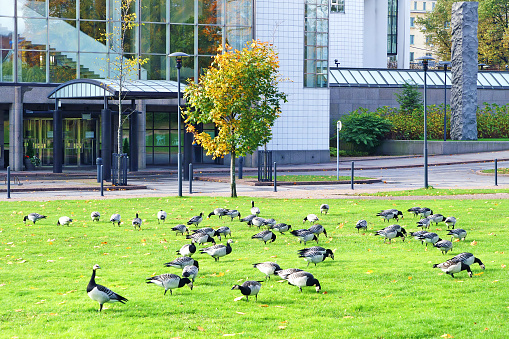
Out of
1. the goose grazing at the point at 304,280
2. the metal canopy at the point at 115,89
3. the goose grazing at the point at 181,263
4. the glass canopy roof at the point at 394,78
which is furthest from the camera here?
the glass canopy roof at the point at 394,78

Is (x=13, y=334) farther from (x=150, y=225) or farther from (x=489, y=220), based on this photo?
(x=489, y=220)

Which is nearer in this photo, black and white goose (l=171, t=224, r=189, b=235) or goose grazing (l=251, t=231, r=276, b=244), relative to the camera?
goose grazing (l=251, t=231, r=276, b=244)

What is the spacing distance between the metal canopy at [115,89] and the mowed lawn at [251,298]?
18322mm

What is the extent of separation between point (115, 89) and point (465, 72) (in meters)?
28.5

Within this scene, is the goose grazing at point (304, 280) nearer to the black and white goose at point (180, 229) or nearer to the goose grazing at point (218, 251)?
the goose grazing at point (218, 251)

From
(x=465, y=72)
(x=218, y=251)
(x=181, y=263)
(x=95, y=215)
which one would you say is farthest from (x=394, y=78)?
(x=181, y=263)

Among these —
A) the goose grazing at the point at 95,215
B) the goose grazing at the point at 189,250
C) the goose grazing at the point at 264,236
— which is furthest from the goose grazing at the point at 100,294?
the goose grazing at the point at 95,215

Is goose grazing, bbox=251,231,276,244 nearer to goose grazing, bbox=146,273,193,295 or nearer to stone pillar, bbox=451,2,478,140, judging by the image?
goose grazing, bbox=146,273,193,295

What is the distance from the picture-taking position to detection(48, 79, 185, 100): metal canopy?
3397 cm

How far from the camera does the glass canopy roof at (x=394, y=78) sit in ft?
188

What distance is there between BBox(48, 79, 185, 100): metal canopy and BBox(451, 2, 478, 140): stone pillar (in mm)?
23996

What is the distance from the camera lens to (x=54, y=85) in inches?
1666

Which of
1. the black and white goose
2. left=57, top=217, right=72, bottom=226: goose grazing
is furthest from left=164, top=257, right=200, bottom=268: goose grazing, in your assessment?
left=57, top=217, right=72, bottom=226: goose grazing

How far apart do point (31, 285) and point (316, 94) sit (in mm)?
39558
